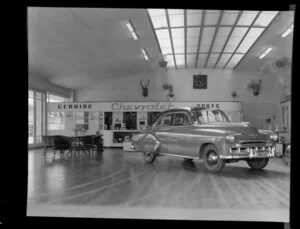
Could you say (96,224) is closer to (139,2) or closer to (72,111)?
(72,111)

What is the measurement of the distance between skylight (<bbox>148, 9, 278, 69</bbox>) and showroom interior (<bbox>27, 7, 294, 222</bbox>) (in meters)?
0.02

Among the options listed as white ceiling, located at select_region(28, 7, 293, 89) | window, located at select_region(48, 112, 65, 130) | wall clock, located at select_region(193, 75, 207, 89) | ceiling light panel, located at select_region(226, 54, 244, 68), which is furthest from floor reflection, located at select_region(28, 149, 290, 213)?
ceiling light panel, located at select_region(226, 54, 244, 68)

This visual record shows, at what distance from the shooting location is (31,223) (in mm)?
4246

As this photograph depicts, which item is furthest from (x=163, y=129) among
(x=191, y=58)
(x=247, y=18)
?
(x=247, y=18)

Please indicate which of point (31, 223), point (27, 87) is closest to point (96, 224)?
point (31, 223)

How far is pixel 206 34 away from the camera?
16.8 ft

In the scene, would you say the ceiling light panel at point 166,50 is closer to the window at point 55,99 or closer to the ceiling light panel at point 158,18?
the ceiling light panel at point 158,18

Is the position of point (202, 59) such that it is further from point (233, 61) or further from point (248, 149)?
point (248, 149)

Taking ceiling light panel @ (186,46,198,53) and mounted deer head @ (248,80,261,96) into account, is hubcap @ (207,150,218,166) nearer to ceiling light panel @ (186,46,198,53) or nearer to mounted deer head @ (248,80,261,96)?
mounted deer head @ (248,80,261,96)

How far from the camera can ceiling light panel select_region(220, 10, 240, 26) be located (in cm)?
460

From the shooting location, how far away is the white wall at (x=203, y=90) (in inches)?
203

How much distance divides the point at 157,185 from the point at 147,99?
1.64 m

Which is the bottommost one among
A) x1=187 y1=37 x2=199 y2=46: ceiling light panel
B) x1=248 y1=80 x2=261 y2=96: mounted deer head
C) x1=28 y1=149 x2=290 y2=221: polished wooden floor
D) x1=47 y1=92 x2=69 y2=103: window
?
x1=28 y1=149 x2=290 y2=221: polished wooden floor

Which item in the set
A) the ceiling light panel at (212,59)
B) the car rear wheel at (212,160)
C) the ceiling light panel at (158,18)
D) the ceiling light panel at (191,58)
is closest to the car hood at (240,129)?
Answer: the car rear wheel at (212,160)
